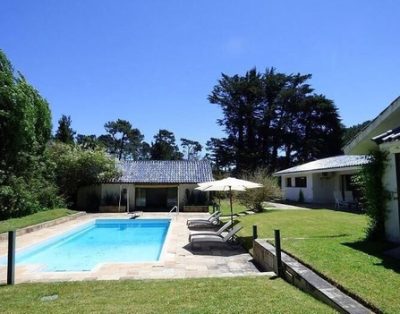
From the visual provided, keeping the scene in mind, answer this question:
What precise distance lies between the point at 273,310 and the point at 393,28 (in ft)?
44.0

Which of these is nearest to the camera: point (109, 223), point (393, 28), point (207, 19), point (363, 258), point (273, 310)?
point (273, 310)

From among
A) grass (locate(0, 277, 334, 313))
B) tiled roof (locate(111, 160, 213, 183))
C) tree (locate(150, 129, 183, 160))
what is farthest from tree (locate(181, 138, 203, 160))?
grass (locate(0, 277, 334, 313))

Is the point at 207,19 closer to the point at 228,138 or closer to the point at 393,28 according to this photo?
the point at 393,28

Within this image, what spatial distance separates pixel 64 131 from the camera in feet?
154

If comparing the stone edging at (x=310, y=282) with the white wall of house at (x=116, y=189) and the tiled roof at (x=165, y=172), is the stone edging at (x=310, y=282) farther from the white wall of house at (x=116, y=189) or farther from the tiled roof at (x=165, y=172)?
the white wall of house at (x=116, y=189)

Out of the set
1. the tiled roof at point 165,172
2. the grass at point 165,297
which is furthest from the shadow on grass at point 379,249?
the tiled roof at point 165,172

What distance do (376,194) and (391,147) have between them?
153 centimetres

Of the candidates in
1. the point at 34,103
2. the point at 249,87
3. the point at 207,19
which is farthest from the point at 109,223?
the point at 249,87

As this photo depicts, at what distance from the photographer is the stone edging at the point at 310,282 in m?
5.57

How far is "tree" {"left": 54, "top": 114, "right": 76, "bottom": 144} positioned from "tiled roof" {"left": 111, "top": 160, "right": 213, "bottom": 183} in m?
13.5

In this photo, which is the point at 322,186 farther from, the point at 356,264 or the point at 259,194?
the point at 356,264

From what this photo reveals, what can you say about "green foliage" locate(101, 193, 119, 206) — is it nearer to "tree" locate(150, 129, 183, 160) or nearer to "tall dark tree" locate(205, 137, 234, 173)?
"tall dark tree" locate(205, 137, 234, 173)

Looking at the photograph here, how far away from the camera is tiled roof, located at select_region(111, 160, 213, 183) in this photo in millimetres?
33594

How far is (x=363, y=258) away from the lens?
834cm
